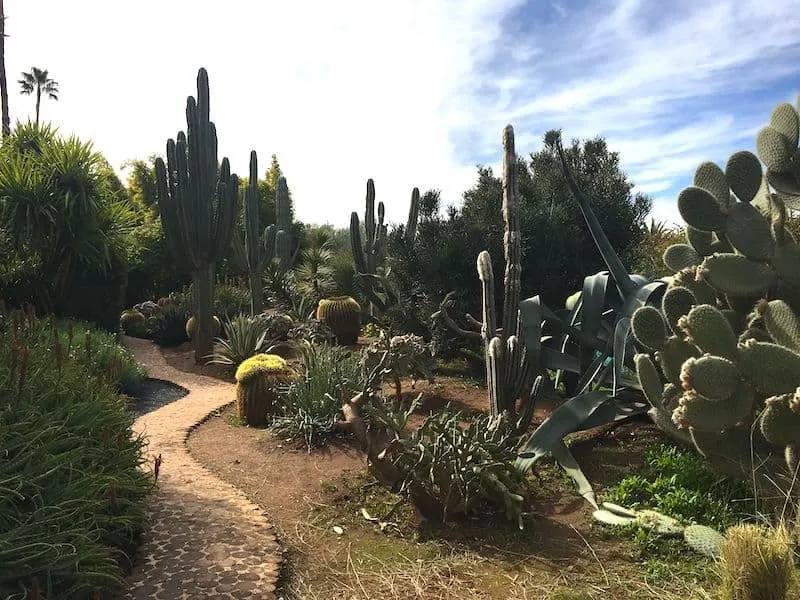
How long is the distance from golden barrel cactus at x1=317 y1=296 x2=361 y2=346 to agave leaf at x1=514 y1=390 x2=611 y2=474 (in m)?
6.83

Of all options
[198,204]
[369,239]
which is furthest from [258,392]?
[369,239]

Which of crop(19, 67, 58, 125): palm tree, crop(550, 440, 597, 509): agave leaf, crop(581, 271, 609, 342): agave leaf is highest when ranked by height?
crop(19, 67, 58, 125): palm tree

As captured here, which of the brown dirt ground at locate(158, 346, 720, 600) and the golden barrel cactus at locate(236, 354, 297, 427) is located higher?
the golden barrel cactus at locate(236, 354, 297, 427)

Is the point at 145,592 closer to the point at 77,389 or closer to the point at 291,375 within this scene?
the point at 77,389

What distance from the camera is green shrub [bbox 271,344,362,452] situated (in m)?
5.30

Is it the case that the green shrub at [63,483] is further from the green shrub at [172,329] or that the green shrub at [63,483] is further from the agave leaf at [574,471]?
the green shrub at [172,329]

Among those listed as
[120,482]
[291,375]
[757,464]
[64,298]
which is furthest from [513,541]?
[64,298]

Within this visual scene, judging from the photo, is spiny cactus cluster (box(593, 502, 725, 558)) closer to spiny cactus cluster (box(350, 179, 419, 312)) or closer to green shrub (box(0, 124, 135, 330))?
spiny cactus cluster (box(350, 179, 419, 312))

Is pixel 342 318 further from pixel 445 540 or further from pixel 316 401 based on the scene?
pixel 445 540

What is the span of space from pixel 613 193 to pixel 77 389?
7.79 metres

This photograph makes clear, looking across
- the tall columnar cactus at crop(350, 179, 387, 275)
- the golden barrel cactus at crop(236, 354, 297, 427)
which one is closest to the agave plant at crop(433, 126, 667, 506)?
the golden barrel cactus at crop(236, 354, 297, 427)

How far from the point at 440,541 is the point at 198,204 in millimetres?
7993

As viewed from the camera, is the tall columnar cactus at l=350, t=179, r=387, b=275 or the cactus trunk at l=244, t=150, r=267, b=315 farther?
the tall columnar cactus at l=350, t=179, r=387, b=275

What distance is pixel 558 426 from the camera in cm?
414
